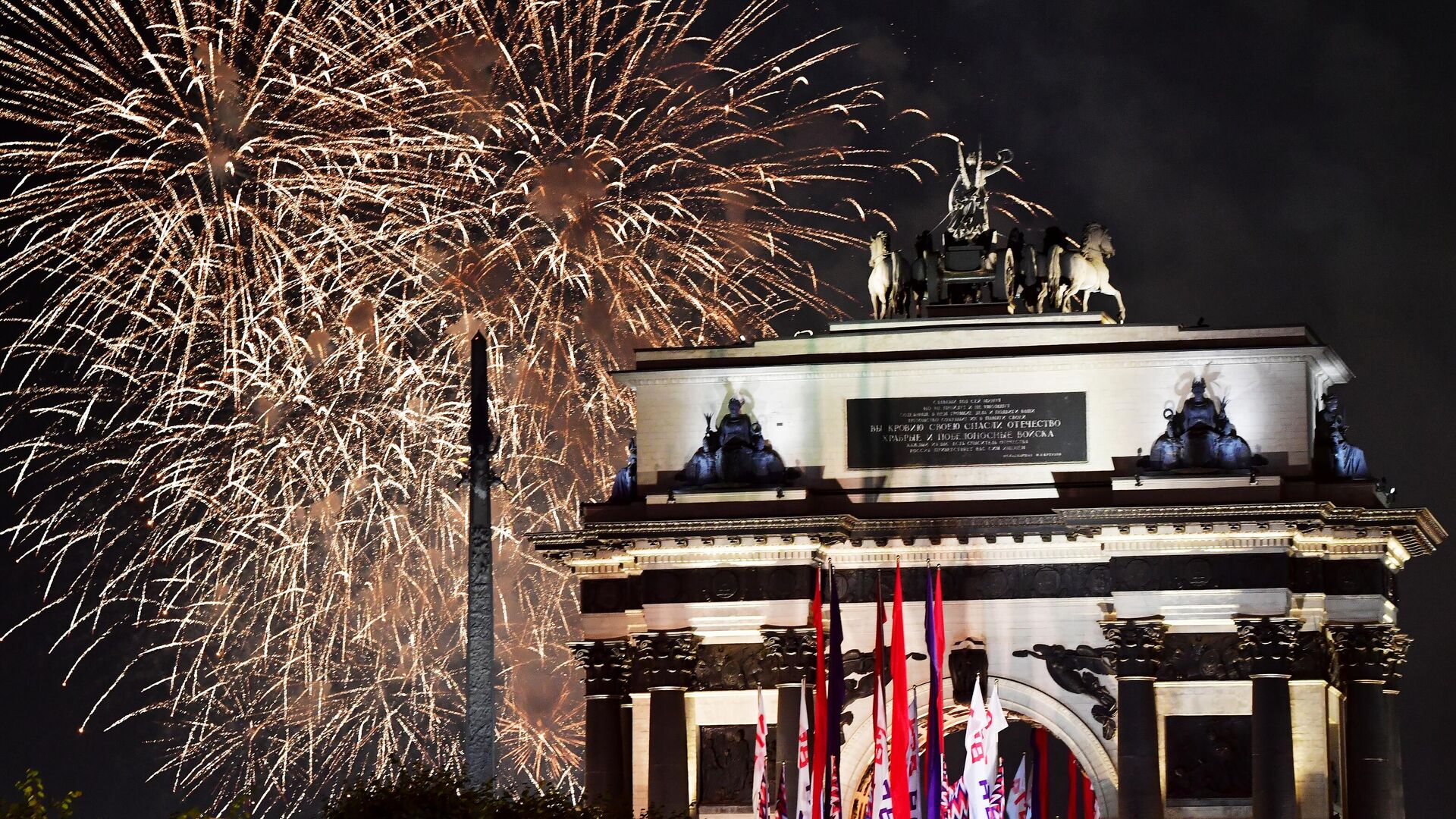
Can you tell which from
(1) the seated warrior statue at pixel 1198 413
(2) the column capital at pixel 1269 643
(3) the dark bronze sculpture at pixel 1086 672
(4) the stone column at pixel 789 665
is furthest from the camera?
(4) the stone column at pixel 789 665

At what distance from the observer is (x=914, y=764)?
69938mm

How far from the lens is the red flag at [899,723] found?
2672 inches

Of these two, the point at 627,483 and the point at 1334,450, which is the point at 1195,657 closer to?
the point at 1334,450

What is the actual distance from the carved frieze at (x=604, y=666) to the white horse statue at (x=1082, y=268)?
1234 centimetres

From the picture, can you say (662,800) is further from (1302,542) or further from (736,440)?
(1302,542)

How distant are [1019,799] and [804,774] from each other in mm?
10945

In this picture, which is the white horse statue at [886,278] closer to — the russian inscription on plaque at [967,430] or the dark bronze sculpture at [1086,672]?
the russian inscription on plaque at [967,430]

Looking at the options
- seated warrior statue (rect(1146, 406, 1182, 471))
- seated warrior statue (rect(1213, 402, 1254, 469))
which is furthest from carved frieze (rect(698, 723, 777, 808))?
seated warrior statue (rect(1213, 402, 1254, 469))

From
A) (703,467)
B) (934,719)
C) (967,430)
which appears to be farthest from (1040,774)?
(703,467)

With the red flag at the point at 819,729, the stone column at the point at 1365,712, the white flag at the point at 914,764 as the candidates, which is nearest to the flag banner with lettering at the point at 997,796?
the white flag at the point at 914,764

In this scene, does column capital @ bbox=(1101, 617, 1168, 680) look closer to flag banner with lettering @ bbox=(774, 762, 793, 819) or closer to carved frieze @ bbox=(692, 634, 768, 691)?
flag banner with lettering @ bbox=(774, 762, 793, 819)

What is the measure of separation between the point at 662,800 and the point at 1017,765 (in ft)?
75.2

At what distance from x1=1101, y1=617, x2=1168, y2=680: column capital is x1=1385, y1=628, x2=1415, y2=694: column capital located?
4.91m

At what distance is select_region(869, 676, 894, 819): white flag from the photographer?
67.8 metres
